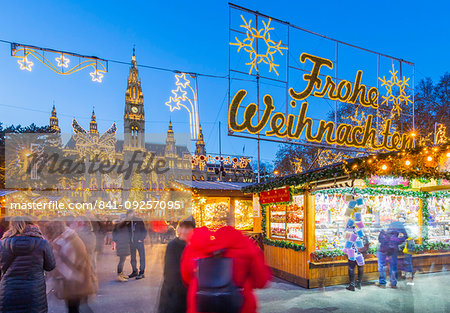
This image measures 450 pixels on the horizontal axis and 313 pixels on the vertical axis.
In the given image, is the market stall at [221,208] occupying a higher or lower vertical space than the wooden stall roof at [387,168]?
lower

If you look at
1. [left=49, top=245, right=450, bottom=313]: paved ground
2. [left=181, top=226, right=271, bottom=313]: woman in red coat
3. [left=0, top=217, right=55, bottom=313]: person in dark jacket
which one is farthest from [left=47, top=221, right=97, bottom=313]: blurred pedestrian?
[left=181, top=226, right=271, bottom=313]: woman in red coat

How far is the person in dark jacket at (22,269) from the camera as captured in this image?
3.12 m

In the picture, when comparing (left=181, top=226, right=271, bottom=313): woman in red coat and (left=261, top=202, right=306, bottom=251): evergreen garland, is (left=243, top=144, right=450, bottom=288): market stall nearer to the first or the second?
(left=261, top=202, right=306, bottom=251): evergreen garland

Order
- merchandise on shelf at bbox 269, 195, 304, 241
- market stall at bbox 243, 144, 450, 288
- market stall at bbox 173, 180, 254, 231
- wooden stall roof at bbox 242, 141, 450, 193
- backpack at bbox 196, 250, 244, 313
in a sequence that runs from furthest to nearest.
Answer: market stall at bbox 173, 180, 254, 231, merchandise on shelf at bbox 269, 195, 304, 241, market stall at bbox 243, 144, 450, 288, wooden stall roof at bbox 242, 141, 450, 193, backpack at bbox 196, 250, 244, 313

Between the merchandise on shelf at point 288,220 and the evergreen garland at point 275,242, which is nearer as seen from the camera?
the evergreen garland at point 275,242

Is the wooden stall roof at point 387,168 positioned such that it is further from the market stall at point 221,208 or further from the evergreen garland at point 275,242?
the market stall at point 221,208

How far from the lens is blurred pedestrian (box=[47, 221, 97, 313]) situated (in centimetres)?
370

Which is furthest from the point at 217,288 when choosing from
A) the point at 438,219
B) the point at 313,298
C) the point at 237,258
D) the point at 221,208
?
the point at 221,208

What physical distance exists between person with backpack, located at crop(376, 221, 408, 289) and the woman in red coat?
5.64m

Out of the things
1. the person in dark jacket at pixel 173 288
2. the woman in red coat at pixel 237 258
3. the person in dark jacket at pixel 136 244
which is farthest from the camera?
the person in dark jacket at pixel 136 244

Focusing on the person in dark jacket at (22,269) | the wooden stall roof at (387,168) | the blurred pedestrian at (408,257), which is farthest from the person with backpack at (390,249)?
the person in dark jacket at (22,269)

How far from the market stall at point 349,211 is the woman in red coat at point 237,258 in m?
3.99

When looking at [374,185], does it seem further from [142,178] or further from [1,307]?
[142,178]

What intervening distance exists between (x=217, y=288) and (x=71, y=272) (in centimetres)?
242
